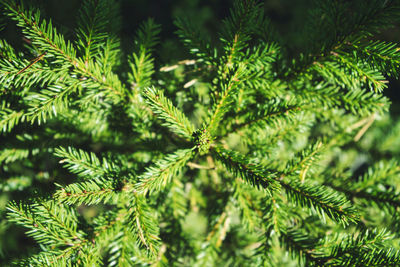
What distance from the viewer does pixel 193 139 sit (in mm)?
779

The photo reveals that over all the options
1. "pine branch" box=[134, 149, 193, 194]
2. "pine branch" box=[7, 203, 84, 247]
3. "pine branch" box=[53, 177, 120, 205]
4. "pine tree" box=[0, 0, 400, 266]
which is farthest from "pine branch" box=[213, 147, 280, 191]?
"pine branch" box=[7, 203, 84, 247]

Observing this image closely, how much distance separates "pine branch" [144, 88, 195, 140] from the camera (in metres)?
0.70

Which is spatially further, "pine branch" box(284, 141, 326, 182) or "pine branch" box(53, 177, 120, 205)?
"pine branch" box(284, 141, 326, 182)

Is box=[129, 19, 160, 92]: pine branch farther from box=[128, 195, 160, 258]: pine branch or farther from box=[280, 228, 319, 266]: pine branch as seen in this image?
box=[280, 228, 319, 266]: pine branch

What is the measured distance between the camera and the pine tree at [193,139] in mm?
759

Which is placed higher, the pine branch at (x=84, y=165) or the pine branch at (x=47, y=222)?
the pine branch at (x=84, y=165)

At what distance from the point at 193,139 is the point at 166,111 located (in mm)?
129

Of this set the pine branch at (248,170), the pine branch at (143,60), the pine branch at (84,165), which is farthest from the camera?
the pine branch at (143,60)

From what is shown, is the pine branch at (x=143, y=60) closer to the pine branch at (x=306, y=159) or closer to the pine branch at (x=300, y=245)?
the pine branch at (x=306, y=159)

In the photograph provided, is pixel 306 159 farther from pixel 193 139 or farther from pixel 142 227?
pixel 142 227

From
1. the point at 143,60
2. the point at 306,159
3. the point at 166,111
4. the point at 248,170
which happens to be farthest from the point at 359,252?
the point at 143,60

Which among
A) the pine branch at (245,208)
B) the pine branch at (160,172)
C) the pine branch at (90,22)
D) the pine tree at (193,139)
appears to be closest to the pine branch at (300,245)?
the pine tree at (193,139)

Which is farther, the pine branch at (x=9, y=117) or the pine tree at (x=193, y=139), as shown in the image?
the pine branch at (x=9, y=117)

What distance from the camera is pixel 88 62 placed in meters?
0.82
